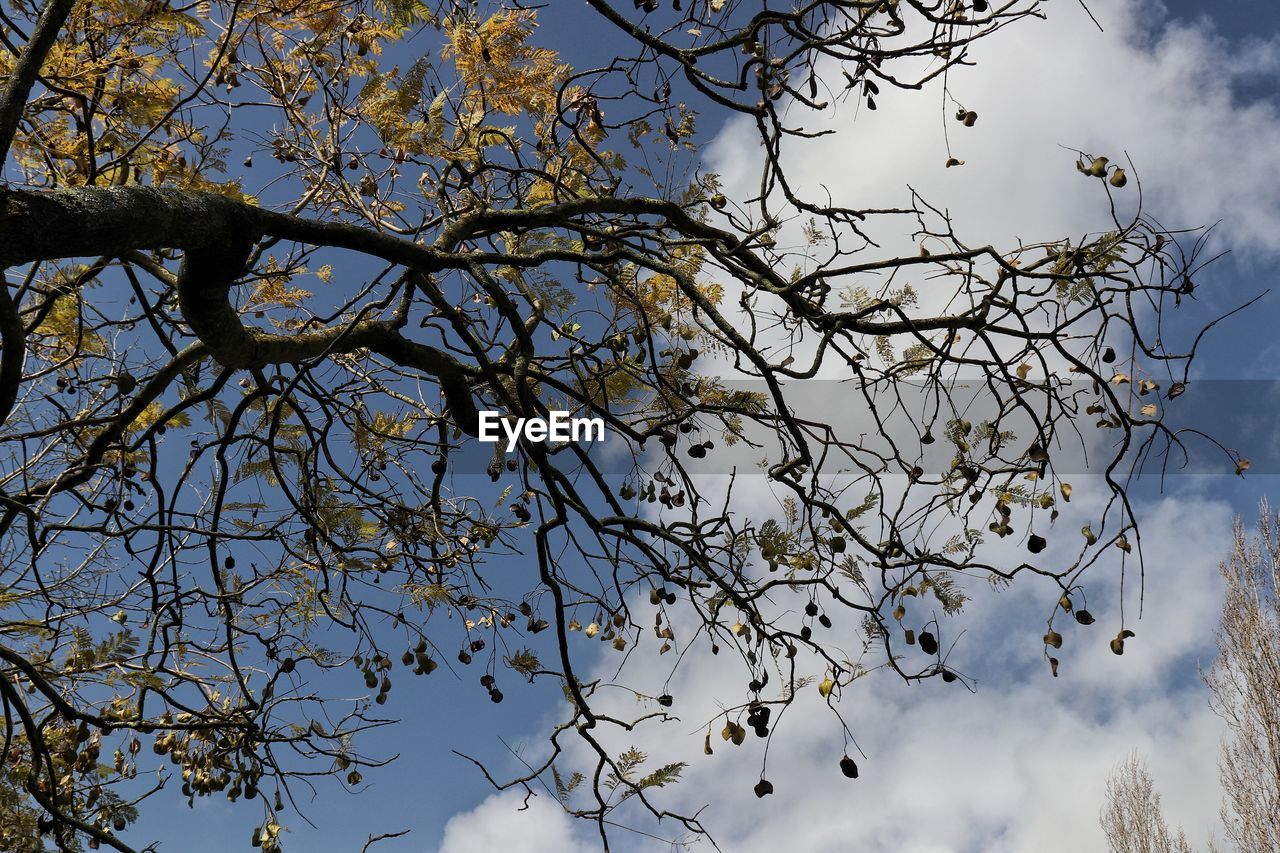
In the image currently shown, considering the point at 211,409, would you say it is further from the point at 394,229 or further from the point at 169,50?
the point at 169,50

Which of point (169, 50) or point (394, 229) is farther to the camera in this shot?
point (394, 229)

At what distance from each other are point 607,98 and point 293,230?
3.67 feet

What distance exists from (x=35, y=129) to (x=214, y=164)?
0.57m

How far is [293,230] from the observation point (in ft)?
7.86

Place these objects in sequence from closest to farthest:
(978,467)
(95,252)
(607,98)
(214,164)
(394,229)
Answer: (95,252) → (978,467) → (607,98) → (214,164) → (394,229)

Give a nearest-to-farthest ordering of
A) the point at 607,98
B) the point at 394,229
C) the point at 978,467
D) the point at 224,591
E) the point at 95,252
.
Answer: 1. the point at 95,252
2. the point at 978,467
3. the point at 607,98
4. the point at 224,591
5. the point at 394,229

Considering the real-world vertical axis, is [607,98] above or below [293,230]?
above

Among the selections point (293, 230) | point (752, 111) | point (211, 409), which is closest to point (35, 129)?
point (211, 409)

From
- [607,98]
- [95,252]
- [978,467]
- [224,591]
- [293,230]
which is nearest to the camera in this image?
[95,252]

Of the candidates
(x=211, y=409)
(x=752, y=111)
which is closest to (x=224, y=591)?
(x=211, y=409)

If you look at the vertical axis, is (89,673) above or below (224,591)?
below

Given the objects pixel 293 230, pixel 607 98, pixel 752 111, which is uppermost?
pixel 607 98

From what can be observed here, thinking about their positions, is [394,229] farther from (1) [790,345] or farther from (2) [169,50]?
(1) [790,345]

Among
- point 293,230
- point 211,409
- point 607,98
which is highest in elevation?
point 607,98
